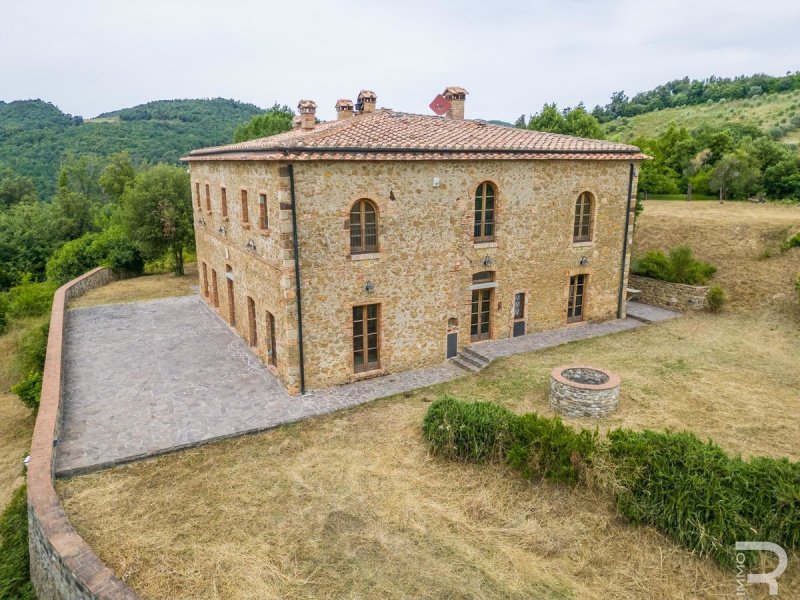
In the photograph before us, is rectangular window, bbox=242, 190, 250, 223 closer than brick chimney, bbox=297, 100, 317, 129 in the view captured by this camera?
Yes

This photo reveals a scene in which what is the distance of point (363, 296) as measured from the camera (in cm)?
1491

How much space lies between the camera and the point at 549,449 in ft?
33.5

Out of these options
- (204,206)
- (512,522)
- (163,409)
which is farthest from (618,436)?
(204,206)

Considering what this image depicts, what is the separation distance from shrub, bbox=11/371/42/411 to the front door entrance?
43.5 feet

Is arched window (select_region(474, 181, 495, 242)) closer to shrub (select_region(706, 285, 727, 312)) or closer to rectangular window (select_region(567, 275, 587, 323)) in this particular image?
rectangular window (select_region(567, 275, 587, 323))

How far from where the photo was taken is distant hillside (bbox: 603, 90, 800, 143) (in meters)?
45.7

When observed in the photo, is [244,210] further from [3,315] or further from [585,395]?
[3,315]

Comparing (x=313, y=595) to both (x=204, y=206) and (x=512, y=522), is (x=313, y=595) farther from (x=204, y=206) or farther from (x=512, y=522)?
(x=204, y=206)

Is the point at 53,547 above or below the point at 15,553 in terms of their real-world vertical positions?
above

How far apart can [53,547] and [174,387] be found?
675 centimetres

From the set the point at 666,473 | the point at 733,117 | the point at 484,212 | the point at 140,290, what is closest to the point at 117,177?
the point at 140,290

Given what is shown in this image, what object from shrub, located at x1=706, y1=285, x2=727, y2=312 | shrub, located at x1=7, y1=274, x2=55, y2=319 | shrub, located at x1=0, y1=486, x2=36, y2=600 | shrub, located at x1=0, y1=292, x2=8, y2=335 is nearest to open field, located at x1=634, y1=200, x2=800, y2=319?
shrub, located at x1=706, y1=285, x2=727, y2=312

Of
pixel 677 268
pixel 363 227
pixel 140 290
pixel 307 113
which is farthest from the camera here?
pixel 140 290

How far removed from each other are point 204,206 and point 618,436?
19114mm
